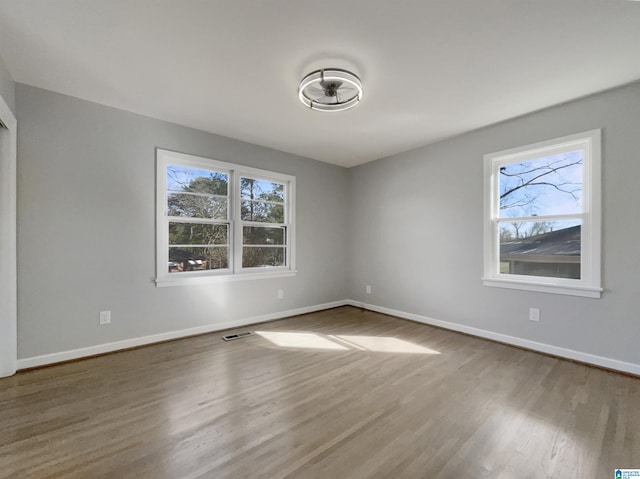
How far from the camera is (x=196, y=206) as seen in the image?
358 centimetres

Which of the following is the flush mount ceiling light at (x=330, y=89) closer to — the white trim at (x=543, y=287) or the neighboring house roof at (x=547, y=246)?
the neighboring house roof at (x=547, y=246)

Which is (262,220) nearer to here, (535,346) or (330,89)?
(330,89)

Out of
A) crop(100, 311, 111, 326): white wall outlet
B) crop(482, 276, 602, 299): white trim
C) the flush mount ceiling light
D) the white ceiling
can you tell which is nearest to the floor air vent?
crop(100, 311, 111, 326): white wall outlet

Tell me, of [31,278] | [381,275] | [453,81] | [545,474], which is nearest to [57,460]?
[31,278]

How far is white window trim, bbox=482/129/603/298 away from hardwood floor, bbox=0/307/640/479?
747 mm

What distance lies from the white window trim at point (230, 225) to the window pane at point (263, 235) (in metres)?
0.10

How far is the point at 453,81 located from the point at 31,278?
422 cm

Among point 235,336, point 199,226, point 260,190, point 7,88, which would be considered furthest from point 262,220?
point 7,88

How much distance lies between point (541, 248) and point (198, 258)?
4092 mm

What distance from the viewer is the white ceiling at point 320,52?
68.0 inches

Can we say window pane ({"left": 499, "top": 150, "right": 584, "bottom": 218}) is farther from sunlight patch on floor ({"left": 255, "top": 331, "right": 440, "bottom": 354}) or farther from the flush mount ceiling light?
the flush mount ceiling light

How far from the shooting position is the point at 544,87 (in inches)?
100

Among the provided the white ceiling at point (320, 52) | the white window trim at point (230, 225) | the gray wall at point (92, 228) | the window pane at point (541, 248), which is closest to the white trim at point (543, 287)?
the window pane at point (541, 248)

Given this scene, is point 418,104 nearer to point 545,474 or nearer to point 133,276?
point 545,474
